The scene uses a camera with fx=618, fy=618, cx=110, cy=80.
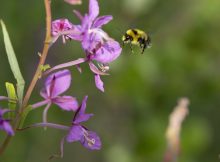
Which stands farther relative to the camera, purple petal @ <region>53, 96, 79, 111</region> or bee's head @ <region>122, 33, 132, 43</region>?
bee's head @ <region>122, 33, 132, 43</region>

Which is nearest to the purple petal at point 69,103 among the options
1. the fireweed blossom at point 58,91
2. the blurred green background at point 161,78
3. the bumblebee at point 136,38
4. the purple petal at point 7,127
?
the fireweed blossom at point 58,91

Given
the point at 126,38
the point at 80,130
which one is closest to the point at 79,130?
the point at 80,130

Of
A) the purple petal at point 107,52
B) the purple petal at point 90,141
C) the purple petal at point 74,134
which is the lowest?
the purple petal at point 90,141

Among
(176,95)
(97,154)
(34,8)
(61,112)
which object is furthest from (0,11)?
(176,95)

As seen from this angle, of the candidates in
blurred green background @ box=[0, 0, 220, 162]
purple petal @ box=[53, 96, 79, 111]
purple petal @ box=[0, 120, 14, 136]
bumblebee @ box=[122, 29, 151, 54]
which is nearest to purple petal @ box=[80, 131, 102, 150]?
purple petal @ box=[53, 96, 79, 111]

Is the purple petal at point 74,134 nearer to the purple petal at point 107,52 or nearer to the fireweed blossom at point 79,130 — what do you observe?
the fireweed blossom at point 79,130

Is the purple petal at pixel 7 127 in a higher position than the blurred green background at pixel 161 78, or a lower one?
higher

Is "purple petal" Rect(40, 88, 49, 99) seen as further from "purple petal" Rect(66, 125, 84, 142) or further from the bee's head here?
the bee's head

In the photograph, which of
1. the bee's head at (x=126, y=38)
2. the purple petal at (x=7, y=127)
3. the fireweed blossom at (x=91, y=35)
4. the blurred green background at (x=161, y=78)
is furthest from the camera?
the blurred green background at (x=161, y=78)

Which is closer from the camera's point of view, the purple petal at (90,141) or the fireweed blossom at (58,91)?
the fireweed blossom at (58,91)
